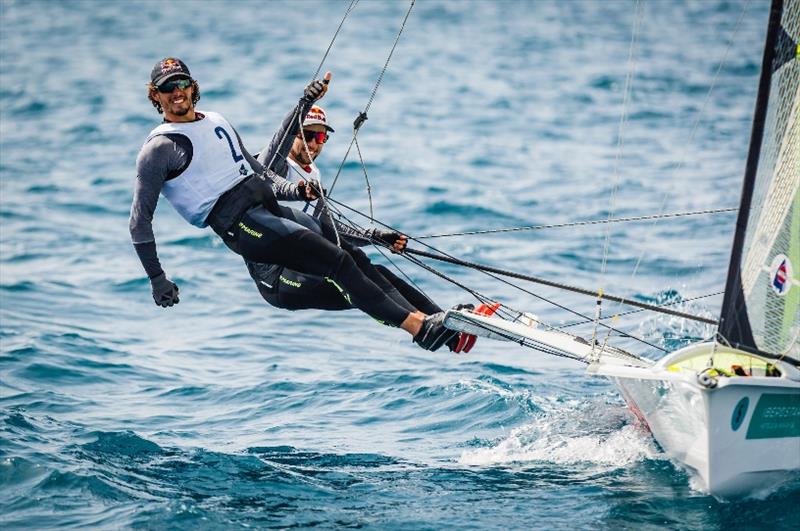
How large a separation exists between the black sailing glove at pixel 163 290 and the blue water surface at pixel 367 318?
98 centimetres

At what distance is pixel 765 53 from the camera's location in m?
5.13

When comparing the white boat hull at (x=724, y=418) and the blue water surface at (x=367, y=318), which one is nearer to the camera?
the white boat hull at (x=724, y=418)

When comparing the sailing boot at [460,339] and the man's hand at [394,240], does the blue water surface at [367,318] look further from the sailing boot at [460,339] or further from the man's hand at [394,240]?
the man's hand at [394,240]

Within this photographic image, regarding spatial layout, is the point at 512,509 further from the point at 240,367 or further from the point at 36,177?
the point at 36,177

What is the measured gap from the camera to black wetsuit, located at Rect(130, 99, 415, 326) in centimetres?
588

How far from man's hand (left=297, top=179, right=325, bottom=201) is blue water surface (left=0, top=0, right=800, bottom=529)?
149cm

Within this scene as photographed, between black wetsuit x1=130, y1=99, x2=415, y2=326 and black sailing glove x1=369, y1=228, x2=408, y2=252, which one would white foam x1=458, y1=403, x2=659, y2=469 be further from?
black sailing glove x1=369, y1=228, x2=408, y2=252

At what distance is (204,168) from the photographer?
6039 millimetres

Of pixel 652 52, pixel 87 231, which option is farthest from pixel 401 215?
pixel 652 52

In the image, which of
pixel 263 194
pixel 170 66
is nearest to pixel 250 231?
pixel 263 194

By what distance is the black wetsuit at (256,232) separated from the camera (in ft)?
19.3

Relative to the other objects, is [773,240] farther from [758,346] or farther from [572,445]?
[572,445]

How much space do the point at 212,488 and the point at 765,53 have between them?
3.43 meters


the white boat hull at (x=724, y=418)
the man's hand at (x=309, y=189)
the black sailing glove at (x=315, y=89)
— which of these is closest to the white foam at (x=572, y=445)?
the white boat hull at (x=724, y=418)
